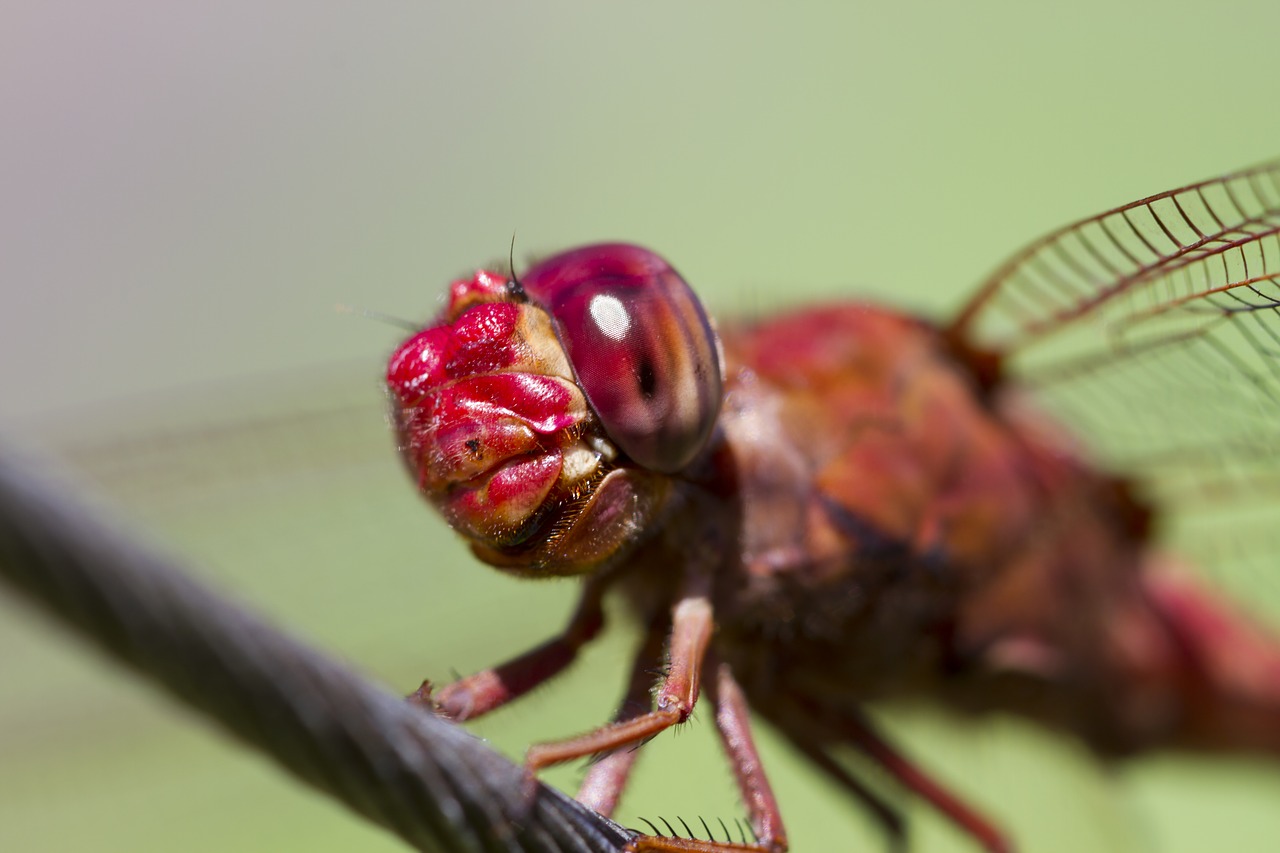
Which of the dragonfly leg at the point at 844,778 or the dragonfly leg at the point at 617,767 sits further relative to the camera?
the dragonfly leg at the point at 844,778

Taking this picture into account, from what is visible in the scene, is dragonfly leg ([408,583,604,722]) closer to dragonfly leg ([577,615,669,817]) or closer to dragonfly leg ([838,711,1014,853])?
dragonfly leg ([577,615,669,817])

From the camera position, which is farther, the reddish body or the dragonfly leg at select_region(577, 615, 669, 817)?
the reddish body

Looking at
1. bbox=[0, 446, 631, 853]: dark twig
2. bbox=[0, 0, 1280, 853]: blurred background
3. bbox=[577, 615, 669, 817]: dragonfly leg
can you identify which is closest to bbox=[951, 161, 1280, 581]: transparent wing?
bbox=[577, 615, 669, 817]: dragonfly leg

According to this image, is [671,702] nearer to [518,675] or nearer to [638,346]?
[518,675]

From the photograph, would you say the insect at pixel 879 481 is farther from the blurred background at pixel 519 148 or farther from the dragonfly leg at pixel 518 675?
the blurred background at pixel 519 148

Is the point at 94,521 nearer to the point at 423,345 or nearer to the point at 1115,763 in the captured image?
the point at 423,345

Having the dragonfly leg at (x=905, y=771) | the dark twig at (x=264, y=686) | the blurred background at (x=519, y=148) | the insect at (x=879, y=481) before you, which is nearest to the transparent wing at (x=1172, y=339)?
the insect at (x=879, y=481)

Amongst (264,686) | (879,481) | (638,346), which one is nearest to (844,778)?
(879,481)
